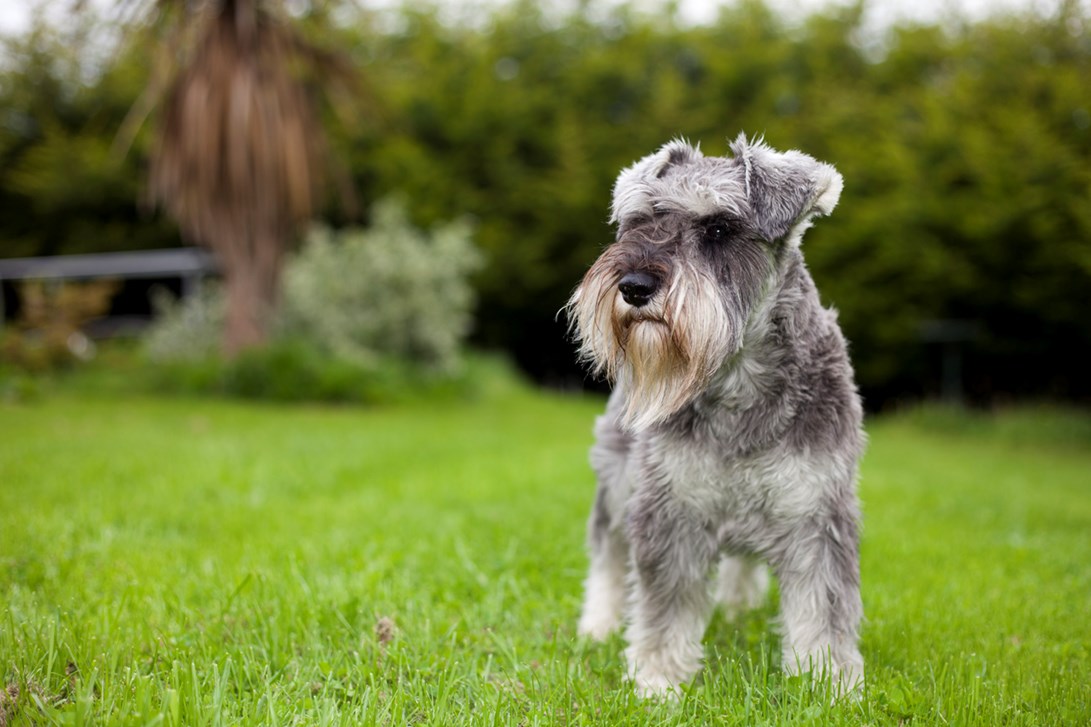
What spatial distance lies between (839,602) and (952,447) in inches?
444

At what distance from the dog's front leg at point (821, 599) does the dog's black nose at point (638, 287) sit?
3.27 ft

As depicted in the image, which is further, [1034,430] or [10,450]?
[1034,430]

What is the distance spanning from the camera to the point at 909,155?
575 inches

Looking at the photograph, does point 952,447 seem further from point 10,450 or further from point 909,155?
point 10,450

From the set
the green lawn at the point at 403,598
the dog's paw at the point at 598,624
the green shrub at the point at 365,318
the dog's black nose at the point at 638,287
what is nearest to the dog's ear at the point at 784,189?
the dog's black nose at the point at 638,287

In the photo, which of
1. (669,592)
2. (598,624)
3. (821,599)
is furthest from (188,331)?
(821,599)

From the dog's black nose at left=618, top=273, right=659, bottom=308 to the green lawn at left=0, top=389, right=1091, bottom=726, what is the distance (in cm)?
132

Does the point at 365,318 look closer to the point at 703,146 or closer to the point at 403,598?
the point at 703,146

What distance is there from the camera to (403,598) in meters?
3.84

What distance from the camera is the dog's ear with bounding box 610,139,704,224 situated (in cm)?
315

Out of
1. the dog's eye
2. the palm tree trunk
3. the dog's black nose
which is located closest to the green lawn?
the dog's black nose

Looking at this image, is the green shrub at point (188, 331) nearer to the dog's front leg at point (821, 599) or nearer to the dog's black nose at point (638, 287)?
the dog's black nose at point (638, 287)

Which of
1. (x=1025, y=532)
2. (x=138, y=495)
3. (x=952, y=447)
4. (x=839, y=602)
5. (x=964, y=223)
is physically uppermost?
(x=964, y=223)

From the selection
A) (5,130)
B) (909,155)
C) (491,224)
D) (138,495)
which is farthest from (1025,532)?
(5,130)
